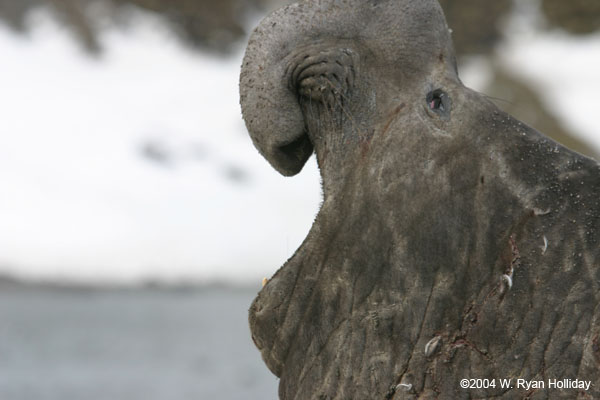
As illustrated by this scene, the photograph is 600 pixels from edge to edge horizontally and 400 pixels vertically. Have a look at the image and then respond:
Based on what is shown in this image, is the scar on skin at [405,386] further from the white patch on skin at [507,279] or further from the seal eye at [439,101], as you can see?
the seal eye at [439,101]

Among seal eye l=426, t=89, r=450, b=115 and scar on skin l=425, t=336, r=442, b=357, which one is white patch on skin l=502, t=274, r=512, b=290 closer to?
scar on skin l=425, t=336, r=442, b=357

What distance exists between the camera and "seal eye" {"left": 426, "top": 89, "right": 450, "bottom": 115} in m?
3.91

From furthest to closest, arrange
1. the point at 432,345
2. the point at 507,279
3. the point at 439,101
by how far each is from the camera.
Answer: the point at 439,101 < the point at 432,345 < the point at 507,279

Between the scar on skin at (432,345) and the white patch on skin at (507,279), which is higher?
the white patch on skin at (507,279)

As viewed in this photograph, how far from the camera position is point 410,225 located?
384 centimetres

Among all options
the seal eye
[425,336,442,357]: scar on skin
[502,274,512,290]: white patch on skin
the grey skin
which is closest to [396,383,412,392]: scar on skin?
the grey skin

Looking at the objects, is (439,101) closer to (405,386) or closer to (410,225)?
(410,225)

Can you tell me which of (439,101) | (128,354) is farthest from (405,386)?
(128,354)

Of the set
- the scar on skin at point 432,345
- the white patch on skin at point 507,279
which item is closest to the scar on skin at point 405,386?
the scar on skin at point 432,345

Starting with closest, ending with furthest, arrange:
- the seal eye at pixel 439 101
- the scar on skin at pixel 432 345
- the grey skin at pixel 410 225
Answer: the grey skin at pixel 410 225 < the scar on skin at pixel 432 345 < the seal eye at pixel 439 101

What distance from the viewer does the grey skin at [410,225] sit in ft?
11.8

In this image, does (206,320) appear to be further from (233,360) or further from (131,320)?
(233,360)

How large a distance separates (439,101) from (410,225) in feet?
Answer: 1.75

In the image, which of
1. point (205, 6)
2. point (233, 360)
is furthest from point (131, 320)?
point (233, 360)
